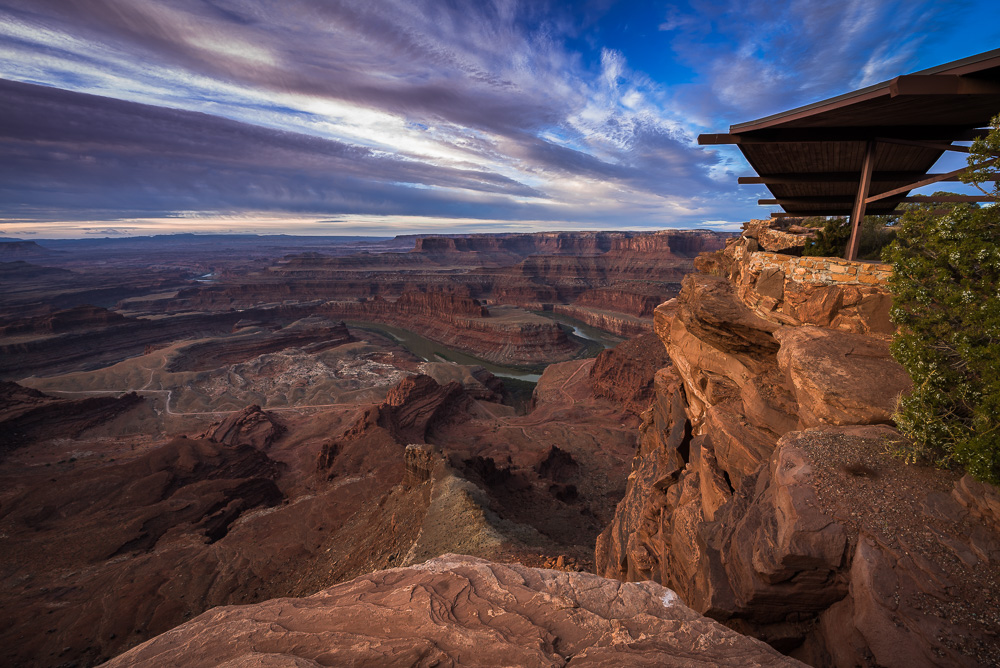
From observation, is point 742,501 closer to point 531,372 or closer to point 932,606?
point 932,606

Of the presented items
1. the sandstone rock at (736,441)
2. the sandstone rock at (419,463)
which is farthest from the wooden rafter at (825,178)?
the sandstone rock at (419,463)

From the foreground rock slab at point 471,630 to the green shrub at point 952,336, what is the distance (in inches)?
122

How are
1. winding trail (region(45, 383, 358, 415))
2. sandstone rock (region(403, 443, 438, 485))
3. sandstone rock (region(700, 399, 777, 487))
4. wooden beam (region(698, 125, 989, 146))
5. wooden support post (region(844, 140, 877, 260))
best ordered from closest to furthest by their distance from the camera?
1. wooden beam (region(698, 125, 989, 146))
2. wooden support post (region(844, 140, 877, 260))
3. sandstone rock (region(700, 399, 777, 487))
4. sandstone rock (region(403, 443, 438, 485))
5. winding trail (region(45, 383, 358, 415))

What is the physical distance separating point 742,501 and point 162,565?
21.8 metres

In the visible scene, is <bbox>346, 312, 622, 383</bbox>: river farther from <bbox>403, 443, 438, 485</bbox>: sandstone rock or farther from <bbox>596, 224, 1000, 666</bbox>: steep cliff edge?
<bbox>596, 224, 1000, 666</bbox>: steep cliff edge

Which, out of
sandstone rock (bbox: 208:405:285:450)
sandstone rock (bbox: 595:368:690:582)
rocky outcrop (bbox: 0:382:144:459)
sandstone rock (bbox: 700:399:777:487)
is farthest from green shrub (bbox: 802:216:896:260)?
rocky outcrop (bbox: 0:382:144:459)

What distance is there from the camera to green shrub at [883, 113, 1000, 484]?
3.98 metres

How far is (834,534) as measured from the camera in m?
4.32

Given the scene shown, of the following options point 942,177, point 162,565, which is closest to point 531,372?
point 162,565

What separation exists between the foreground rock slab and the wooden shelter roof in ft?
23.0

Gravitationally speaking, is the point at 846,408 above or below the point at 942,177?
below

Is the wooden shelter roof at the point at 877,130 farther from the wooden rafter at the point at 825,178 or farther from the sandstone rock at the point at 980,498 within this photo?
the sandstone rock at the point at 980,498

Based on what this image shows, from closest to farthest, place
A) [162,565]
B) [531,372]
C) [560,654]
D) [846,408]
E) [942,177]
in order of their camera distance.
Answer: [560,654]
[846,408]
[942,177]
[162,565]
[531,372]

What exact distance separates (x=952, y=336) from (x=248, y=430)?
141 ft
